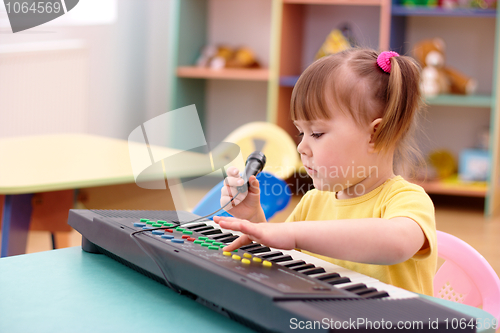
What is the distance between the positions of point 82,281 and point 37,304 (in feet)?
0.24

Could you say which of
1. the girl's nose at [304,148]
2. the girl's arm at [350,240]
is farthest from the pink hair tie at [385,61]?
the girl's arm at [350,240]

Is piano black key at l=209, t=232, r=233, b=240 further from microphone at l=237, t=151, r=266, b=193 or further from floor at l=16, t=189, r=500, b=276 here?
floor at l=16, t=189, r=500, b=276

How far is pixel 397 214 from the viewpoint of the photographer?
0.68 meters

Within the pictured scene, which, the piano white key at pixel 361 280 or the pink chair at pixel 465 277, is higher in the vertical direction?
the piano white key at pixel 361 280

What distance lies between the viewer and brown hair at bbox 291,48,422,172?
31.2 inches

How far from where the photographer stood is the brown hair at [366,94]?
2.60 feet

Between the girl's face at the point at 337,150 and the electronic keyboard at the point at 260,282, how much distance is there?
0.20 m

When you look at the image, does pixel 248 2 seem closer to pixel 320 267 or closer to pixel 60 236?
pixel 60 236

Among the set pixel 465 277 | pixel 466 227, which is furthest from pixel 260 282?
pixel 466 227

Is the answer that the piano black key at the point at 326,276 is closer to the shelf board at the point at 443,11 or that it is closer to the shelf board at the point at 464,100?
the shelf board at the point at 464,100

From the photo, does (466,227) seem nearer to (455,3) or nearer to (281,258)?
(455,3)

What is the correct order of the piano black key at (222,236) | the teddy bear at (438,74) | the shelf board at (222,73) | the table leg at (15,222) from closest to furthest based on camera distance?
the piano black key at (222,236)
the table leg at (15,222)
the teddy bear at (438,74)
the shelf board at (222,73)

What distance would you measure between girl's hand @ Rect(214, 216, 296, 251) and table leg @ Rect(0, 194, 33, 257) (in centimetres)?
91

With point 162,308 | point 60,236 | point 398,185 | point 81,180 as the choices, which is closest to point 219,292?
point 162,308
